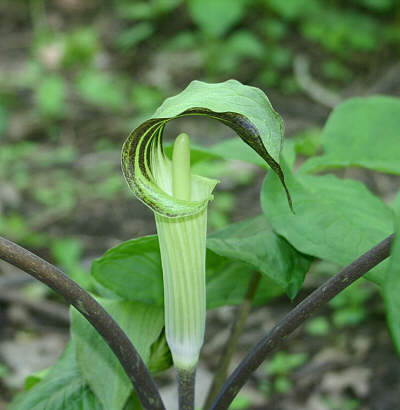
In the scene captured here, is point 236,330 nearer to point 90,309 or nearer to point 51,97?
point 90,309

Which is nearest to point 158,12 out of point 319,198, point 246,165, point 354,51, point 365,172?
point 354,51

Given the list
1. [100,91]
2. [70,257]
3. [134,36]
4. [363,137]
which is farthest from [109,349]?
[134,36]

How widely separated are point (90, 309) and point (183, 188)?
212 mm

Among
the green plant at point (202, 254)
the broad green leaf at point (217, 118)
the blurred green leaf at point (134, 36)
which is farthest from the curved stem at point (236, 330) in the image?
the blurred green leaf at point (134, 36)

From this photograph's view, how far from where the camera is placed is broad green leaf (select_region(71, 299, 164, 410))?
988 millimetres

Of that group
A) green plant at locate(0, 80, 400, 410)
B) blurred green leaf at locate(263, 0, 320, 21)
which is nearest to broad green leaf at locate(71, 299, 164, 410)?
green plant at locate(0, 80, 400, 410)

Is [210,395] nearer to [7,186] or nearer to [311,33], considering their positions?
[7,186]

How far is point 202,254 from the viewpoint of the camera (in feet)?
2.70

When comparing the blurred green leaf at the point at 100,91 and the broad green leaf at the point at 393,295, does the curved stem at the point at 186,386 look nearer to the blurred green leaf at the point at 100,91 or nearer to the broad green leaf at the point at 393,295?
the broad green leaf at the point at 393,295

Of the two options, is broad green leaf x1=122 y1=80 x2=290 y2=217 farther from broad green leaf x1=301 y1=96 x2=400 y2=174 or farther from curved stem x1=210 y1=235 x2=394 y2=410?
broad green leaf x1=301 y1=96 x2=400 y2=174

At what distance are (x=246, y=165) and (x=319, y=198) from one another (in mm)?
2351

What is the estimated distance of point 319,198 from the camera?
39.3 inches

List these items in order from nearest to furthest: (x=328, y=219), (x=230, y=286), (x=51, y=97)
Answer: (x=328, y=219) < (x=230, y=286) < (x=51, y=97)

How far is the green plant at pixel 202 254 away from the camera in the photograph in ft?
2.25
